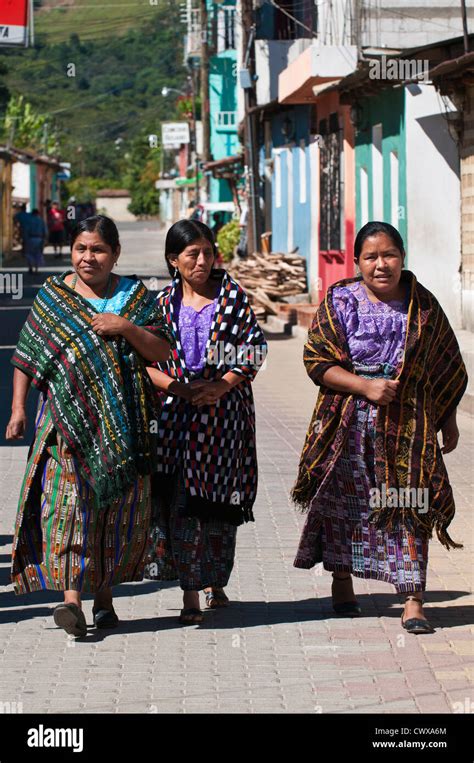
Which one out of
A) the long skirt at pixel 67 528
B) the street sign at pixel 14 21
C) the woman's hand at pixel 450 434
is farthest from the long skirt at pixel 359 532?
the street sign at pixel 14 21

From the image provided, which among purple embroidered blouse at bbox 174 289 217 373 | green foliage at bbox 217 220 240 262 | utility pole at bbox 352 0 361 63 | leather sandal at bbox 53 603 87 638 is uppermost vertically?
utility pole at bbox 352 0 361 63

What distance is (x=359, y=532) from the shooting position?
21.9 ft

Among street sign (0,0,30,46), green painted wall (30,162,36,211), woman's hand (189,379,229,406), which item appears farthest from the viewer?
green painted wall (30,162,36,211)

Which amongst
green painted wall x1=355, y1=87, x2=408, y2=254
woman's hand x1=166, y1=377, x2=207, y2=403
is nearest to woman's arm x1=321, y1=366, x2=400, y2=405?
woman's hand x1=166, y1=377, x2=207, y2=403

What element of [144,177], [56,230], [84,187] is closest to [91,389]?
[56,230]


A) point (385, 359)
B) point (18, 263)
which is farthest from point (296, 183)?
point (385, 359)

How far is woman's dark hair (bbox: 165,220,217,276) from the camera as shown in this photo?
262 inches

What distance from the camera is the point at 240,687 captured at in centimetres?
567

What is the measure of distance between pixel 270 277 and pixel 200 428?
18.8 meters

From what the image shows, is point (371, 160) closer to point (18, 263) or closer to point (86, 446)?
point (86, 446)

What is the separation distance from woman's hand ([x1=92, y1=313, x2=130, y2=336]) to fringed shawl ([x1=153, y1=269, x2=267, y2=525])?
0.51 meters

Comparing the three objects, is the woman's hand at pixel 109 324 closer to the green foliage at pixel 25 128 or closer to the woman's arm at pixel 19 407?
the woman's arm at pixel 19 407

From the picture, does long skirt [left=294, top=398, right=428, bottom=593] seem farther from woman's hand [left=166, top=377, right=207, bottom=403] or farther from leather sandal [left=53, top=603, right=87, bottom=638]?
leather sandal [left=53, top=603, right=87, bottom=638]
